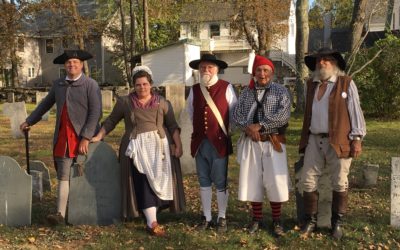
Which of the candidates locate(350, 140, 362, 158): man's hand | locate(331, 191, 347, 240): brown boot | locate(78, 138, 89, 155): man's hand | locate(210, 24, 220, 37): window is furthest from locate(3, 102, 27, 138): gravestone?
locate(210, 24, 220, 37): window

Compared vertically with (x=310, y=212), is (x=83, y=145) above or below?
above

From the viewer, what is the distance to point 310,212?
521cm

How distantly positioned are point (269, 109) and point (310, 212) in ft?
3.83

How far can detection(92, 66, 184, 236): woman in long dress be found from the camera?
523 centimetres

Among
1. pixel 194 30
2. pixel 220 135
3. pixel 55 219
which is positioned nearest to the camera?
pixel 220 135

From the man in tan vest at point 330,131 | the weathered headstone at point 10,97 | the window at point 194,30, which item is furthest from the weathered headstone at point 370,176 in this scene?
the window at point 194,30

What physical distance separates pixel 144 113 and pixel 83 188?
114cm

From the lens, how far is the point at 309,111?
16.6 feet

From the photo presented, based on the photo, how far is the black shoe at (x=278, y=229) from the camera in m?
5.17

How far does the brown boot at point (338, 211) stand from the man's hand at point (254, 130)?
97 centimetres

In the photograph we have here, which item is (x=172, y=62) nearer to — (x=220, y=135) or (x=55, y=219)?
(x=55, y=219)

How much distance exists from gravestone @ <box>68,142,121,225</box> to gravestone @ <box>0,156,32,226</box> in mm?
481

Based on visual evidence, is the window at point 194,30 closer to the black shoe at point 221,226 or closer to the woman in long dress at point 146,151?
the woman in long dress at point 146,151

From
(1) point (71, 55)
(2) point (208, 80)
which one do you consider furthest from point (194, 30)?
(2) point (208, 80)
